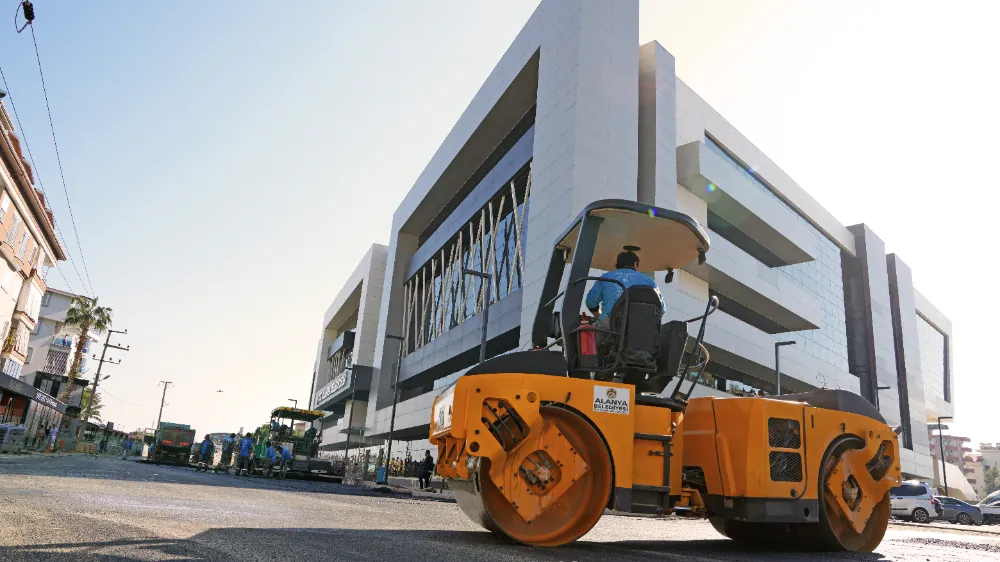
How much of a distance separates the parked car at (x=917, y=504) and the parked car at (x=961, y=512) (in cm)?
453

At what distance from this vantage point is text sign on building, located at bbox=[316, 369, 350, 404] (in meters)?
54.0

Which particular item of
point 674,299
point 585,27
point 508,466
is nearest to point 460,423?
point 508,466

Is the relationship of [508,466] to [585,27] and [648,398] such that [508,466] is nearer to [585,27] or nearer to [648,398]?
[648,398]

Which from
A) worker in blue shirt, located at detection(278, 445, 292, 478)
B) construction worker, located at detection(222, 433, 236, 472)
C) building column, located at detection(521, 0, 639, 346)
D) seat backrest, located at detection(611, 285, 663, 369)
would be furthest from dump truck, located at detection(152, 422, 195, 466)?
seat backrest, located at detection(611, 285, 663, 369)

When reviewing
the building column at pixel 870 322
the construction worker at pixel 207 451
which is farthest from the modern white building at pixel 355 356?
the building column at pixel 870 322

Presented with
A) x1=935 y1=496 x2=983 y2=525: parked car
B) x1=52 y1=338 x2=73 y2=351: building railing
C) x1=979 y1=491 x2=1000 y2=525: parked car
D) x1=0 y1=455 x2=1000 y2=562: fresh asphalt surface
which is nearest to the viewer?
x1=0 y1=455 x2=1000 y2=562: fresh asphalt surface

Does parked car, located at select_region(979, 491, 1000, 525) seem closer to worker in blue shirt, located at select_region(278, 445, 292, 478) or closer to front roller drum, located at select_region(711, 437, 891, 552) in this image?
worker in blue shirt, located at select_region(278, 445, 292, 478)

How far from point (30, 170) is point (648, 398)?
153 feet

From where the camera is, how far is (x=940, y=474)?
212 feet

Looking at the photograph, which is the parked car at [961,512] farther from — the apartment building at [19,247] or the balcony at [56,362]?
the balcony at [56,362]

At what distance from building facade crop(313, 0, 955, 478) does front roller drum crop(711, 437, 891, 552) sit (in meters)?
15.5

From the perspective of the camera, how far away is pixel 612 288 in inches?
227

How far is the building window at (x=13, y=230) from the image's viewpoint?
3881 centimetres

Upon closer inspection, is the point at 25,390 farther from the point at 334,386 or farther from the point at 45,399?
the point at 334,386
